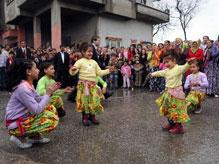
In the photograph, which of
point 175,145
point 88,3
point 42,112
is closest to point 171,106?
point 175,145

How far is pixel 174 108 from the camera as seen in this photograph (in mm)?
5996

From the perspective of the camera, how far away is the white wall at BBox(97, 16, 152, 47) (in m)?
21.1

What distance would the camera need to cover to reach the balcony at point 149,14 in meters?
23.2

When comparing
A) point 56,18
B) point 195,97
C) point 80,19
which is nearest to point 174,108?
point 195,97

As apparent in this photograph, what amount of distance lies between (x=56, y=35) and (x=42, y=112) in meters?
13.4

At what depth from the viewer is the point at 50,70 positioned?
6668 mm

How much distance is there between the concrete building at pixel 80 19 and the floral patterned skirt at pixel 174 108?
12835mm

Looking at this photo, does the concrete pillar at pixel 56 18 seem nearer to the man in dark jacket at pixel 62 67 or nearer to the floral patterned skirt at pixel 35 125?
the man in dark jacket at pixel 62 67

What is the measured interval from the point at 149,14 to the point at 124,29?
91.3 inches

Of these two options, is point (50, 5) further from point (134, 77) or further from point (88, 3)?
point (134, 77)

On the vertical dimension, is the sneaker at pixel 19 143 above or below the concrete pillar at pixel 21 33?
below

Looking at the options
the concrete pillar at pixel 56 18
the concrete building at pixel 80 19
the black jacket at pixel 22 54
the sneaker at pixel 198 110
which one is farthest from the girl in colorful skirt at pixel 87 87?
the concrete building at pixel 80 19

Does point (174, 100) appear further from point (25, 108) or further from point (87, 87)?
point (25, 108)

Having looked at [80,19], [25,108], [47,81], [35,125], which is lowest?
[35,125]
